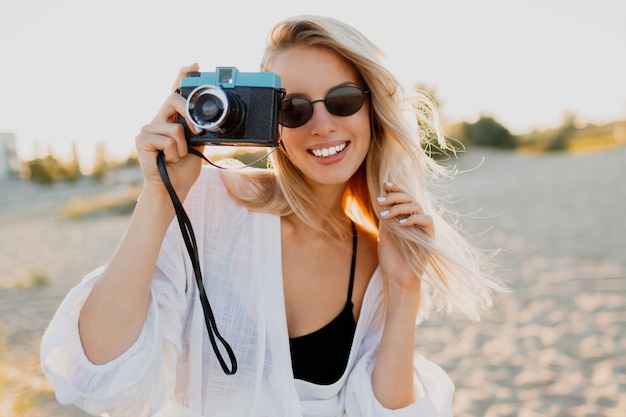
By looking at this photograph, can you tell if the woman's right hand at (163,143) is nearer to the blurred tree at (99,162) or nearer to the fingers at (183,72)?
the fingers at (183,72)

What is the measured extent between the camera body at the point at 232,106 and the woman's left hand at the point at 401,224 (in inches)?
21.2

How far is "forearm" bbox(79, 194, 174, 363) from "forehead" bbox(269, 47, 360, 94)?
2.07ft

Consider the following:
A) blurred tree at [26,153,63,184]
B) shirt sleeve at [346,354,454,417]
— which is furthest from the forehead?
blurred tree at [26,153,63,184]

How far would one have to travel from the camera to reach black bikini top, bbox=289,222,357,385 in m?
1.80

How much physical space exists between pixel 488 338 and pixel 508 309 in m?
0.74

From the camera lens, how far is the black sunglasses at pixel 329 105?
66.3 inches

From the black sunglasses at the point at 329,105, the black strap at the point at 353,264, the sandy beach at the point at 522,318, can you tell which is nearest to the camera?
the black sunglasses at the point at 329,105

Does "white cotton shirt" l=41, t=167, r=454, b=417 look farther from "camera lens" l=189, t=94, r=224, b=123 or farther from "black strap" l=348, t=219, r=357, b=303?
"camera lens" l=189, t=94, r=224, b=123

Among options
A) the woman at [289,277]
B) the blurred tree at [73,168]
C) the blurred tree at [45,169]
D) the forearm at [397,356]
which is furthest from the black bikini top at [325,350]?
the blurred tree at [45,169]

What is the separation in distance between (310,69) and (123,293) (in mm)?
897

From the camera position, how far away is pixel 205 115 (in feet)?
4.26

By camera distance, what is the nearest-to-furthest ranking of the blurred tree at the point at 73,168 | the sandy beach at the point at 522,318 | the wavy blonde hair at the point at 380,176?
the wavy blonde hair at the point at 380,176 → the sandy beach at the point at 522,318 → the blurred tree at the point at 73,168

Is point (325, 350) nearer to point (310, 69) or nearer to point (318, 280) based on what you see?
point (318, 280)

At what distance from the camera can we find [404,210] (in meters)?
1.76
